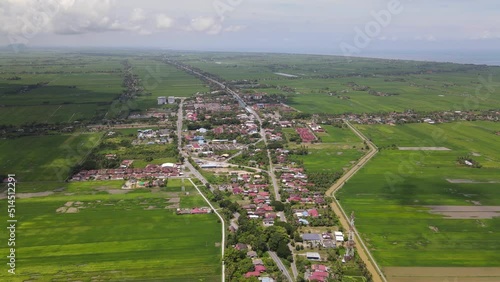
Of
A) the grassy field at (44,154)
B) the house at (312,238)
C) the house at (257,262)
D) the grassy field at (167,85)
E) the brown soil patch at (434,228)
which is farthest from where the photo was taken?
the grassy field at (167,85)

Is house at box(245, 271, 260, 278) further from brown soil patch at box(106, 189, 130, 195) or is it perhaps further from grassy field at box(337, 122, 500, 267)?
brown soil patch at box(106, 189, 130, 195)

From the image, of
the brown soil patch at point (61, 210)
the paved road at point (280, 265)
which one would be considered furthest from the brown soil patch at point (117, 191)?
the paved road at point (280, 265)

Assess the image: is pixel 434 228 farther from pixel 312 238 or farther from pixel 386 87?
pixel 386 87

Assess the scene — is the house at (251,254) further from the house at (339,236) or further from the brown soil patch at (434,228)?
the brown soil patch at (434,228)

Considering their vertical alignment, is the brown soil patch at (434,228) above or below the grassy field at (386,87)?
below

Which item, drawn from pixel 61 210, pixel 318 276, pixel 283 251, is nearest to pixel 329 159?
pixel 283 251

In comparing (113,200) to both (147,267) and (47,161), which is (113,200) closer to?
(147,267)
